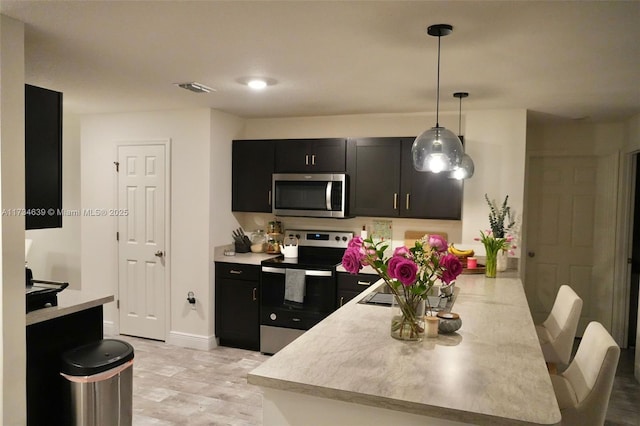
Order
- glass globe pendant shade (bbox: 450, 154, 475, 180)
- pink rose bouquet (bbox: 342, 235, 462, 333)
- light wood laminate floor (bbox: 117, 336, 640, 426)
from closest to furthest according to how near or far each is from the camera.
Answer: pink rose bouquet (bbox: 342, 235, 462, 333) → light wood laminate floor (bbox: 117, 336, 640, 426) → glass globe pendant shade (bbox: 450, 154, 475, 180)

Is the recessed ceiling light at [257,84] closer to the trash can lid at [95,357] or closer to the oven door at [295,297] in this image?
the oven door at [295,297]

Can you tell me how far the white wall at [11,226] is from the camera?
224 cm

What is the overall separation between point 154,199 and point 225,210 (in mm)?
735

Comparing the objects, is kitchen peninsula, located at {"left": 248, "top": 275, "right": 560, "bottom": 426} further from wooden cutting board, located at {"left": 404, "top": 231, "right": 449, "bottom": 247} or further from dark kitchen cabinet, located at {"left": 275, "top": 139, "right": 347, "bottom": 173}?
dark kitchen cabinet, located at {"left": 275, "top": 139, "right": 347, "bottom": 173}

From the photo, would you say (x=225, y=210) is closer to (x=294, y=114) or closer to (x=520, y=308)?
(x=294, y=114)

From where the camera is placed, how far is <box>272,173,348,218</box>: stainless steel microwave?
458 cm

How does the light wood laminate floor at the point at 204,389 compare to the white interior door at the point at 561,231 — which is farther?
the white interior door at the point at 561,231

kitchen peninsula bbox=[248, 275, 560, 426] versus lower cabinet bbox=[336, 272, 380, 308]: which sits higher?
kitchen peninsula bbox=[248, 275, 560, 426]

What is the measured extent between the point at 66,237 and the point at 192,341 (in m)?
2.17

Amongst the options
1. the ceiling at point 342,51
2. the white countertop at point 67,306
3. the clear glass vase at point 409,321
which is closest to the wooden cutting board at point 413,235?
the ceiling at point 342,51

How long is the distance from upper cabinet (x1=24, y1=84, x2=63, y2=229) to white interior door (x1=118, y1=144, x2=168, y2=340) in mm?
2213

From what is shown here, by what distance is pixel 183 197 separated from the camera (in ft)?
15.7

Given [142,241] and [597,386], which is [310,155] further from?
[597,386]

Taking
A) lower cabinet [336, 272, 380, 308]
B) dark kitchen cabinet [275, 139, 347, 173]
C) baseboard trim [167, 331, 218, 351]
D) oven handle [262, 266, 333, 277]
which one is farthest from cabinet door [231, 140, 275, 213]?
baseboard trim [167, 331, 218, 351]
